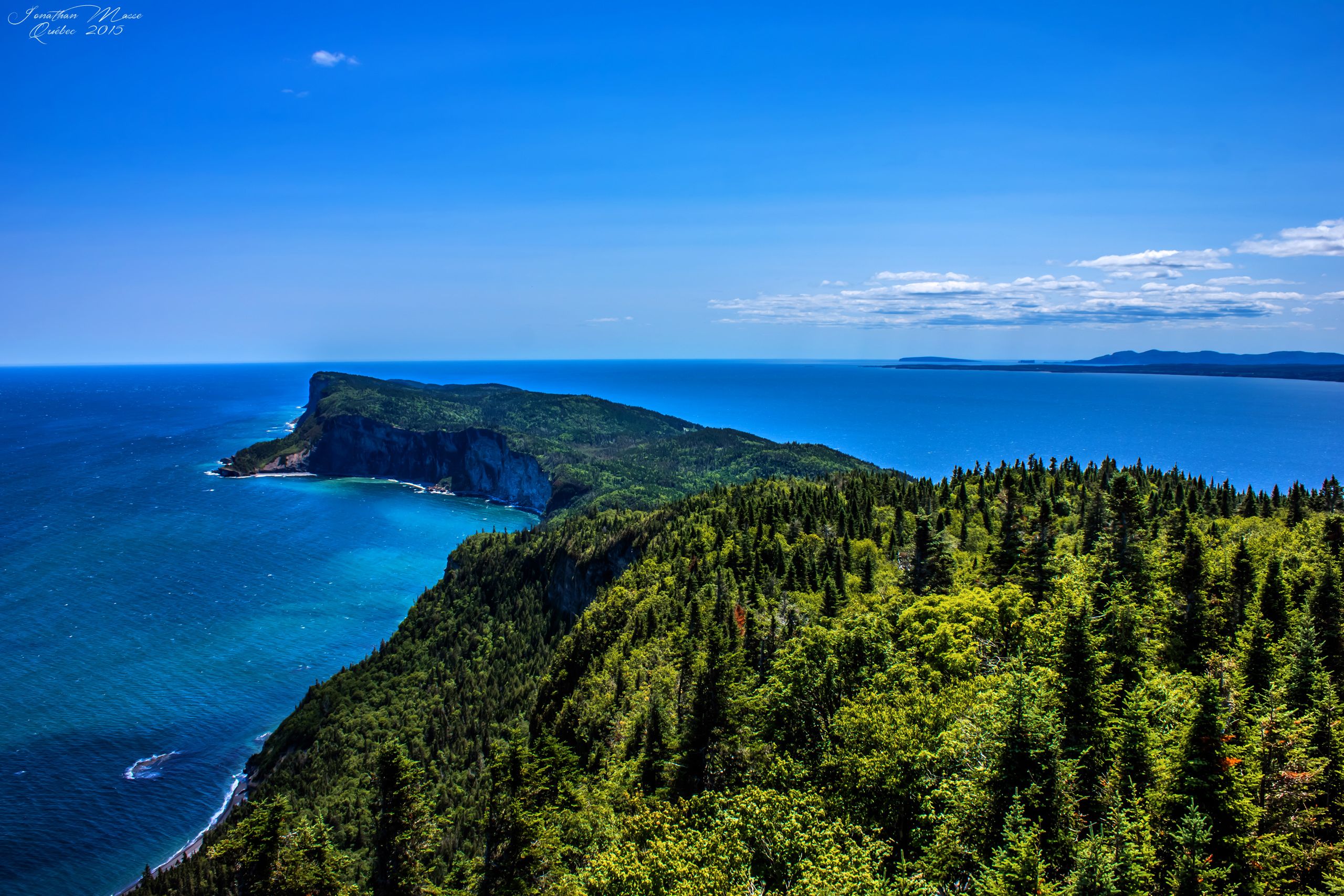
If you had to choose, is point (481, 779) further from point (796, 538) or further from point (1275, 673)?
point (1275, 673)

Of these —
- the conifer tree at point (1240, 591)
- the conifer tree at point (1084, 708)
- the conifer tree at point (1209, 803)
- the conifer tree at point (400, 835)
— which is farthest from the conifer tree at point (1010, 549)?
the conifer tree at point (400, 835)

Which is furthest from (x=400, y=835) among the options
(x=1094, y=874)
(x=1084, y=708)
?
(x=1084, y=708)

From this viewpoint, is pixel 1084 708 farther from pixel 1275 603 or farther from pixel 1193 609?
pixel 1275 603

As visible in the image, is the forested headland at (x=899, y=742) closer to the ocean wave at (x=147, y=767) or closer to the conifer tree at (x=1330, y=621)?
the conifer tree at (x=1330, y=621)

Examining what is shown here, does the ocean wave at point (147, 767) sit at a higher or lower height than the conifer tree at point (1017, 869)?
lower

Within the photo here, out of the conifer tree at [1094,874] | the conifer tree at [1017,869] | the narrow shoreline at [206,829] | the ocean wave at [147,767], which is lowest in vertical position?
the narrow shoreline at [206,829]

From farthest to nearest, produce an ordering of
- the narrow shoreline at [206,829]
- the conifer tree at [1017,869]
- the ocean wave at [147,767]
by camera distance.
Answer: the ocean wave at [147,767] → the narrow shoreline at [206,829] → the conifer tree at [1017,869]
